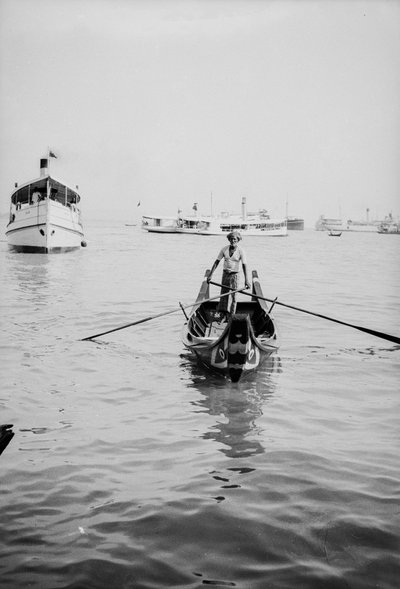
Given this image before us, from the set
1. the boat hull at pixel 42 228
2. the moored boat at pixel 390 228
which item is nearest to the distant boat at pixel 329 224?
the moored boat at pixel 390 228

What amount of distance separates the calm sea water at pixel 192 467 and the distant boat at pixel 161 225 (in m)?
75.0

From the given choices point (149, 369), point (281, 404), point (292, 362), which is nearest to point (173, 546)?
point (281, 404)

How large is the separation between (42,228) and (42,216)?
0.87 metres

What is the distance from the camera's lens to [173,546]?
352 centimetres

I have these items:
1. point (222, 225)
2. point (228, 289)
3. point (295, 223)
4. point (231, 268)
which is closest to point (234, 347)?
point (228, 289)

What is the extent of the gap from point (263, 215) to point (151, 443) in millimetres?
94432

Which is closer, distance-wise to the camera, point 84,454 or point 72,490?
point 72,490

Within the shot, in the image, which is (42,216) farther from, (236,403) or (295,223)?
(295,223)

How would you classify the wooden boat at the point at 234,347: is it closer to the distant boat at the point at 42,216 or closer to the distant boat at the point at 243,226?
the distant boat at the point at 42,216

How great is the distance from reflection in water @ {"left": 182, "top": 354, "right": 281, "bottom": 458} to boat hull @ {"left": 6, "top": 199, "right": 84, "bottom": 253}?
73.5ft

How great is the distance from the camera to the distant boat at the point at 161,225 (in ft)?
278

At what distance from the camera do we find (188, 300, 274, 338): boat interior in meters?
9.34

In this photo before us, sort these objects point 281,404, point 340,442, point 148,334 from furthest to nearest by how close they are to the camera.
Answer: point 148,334 < point 281,404 < point 340,442

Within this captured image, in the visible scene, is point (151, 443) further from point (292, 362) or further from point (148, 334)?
point (148, 334)
